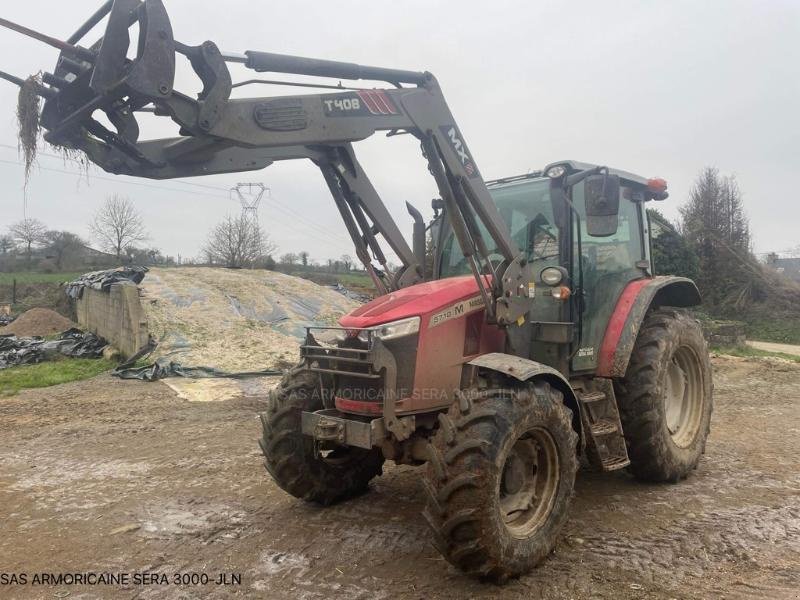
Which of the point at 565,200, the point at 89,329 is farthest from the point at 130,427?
the point at 89,329

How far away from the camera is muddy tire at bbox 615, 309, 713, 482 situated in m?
4.41

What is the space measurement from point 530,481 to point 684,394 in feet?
8.27

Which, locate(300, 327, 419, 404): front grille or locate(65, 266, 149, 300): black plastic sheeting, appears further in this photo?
locate(65, 266, 149, 300): black plastic sheeting

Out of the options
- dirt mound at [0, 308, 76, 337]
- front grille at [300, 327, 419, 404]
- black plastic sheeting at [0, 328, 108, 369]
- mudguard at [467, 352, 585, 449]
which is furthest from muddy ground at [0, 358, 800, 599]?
dirt mound at [0, 308, 76, 337]

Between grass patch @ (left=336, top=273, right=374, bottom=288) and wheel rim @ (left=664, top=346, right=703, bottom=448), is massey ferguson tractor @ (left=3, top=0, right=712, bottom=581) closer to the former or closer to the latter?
wheel rim @ (left=664, top=346, right=703, bottom=448)

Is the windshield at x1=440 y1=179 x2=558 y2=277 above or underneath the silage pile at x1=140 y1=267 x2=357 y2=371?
above

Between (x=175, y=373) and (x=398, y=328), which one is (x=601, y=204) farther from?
(x=175, y=373)

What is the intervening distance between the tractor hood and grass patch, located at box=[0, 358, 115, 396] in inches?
336

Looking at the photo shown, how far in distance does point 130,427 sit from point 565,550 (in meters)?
5.75

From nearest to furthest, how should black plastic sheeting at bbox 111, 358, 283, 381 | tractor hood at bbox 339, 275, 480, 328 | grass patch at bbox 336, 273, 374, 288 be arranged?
tractor hood at bbox 339, 275, 480, 328 < black plastic sheeting at bbox 111, 358, 283, 381 < grass patch at bbox 336, 273, 374, 288

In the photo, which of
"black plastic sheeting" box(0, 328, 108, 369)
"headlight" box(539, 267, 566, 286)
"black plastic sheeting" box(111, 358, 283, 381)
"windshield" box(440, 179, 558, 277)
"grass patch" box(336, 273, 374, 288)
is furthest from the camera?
"grass patch" box(336, 273, 374, 288)

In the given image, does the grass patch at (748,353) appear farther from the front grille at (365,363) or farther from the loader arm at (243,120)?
the front grille at (365,363)

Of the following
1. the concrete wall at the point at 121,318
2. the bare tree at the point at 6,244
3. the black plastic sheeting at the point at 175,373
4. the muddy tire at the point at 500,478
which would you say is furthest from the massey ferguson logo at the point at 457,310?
the bare tree at the point at 6,244

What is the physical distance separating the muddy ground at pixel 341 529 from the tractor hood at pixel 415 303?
1438mm
